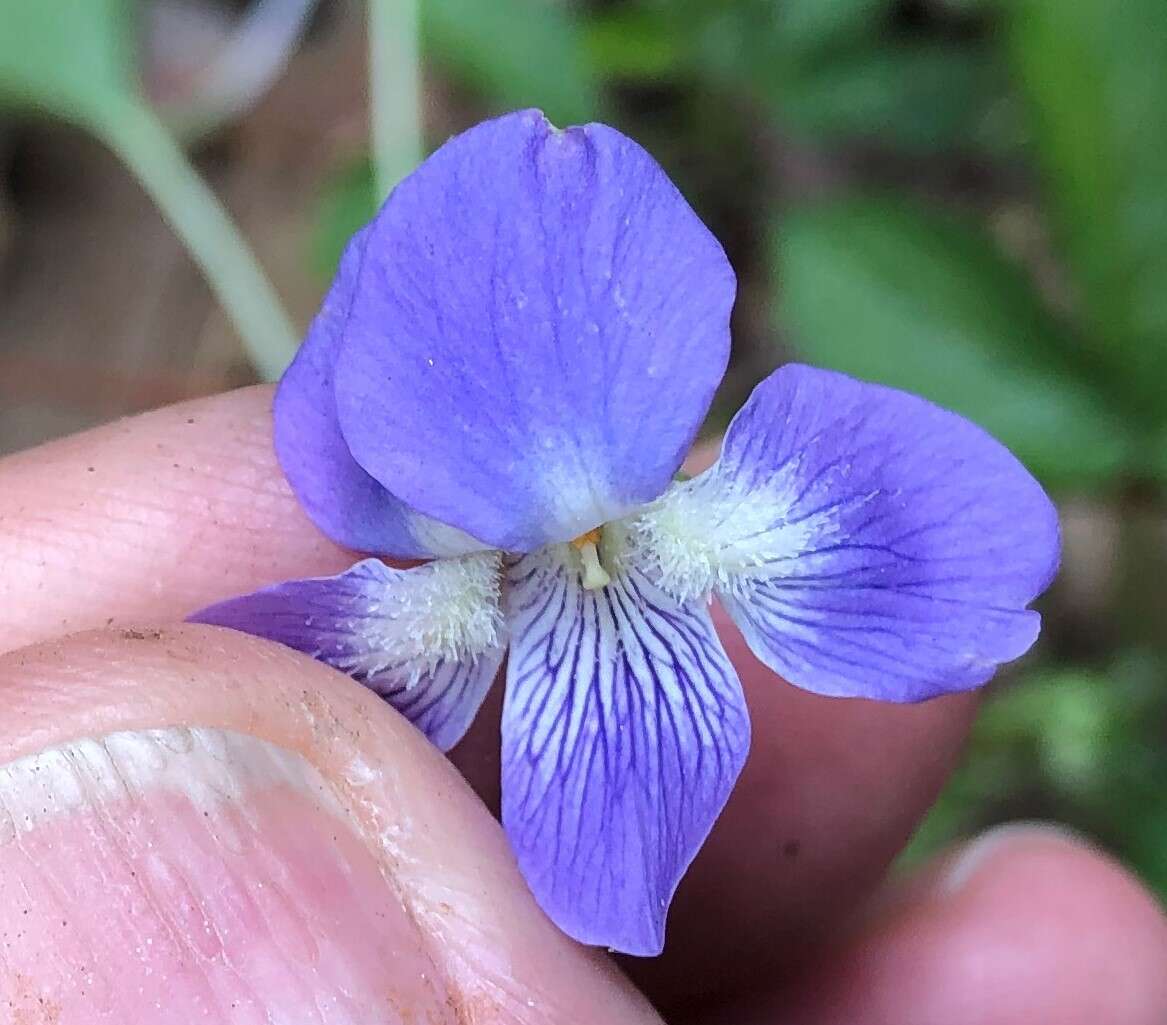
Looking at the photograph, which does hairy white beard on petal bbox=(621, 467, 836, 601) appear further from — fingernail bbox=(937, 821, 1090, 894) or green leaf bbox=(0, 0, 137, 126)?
green leaf bbox=(0, 0, 137, 126)

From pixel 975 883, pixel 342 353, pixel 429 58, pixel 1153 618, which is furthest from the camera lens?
pixel 429 58

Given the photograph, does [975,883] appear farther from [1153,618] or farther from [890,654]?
[890,654]

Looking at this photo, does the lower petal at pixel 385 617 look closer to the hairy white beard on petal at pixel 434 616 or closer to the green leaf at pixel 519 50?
the hairy white beard on petal at pixel 434 616

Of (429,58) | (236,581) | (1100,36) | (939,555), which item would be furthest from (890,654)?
(429,58)

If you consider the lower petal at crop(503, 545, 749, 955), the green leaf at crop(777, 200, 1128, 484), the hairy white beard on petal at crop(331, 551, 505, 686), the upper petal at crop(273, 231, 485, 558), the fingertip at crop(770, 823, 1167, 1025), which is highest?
the upper petal at crop(273, 231, 485, 558)

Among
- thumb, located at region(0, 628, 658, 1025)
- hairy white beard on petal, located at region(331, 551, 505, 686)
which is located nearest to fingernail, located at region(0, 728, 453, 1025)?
thumb, located at region(0, 628, 658, 1025)

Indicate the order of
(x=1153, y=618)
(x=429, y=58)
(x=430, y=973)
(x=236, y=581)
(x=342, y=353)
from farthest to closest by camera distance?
(x=429, y=58), (x=1153, y=618), (x=236, y=581), (x=430, y=973), (x=342, y=353)
